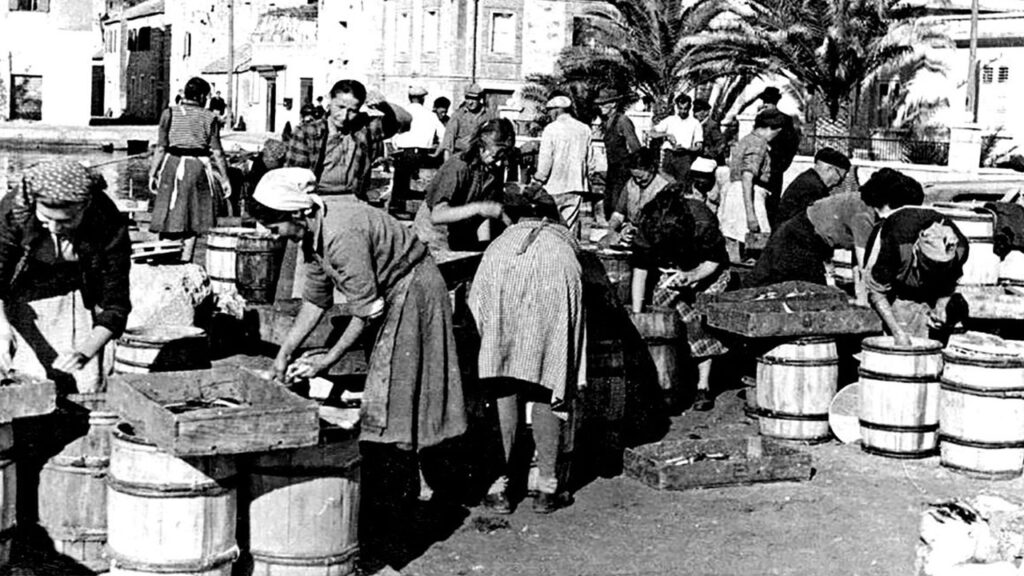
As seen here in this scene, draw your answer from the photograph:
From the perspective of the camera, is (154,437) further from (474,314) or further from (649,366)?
(649,366)

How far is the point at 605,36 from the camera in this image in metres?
42.0

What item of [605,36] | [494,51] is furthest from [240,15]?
[605,36]

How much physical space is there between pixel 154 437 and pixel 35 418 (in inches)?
48.5

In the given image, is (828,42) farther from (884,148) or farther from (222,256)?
(222,256)

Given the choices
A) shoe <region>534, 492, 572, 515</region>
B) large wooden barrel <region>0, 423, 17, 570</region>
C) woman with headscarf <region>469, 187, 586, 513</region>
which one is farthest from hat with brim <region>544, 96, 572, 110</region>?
large wooden barrel <region>0, 423, 17, 570</region>

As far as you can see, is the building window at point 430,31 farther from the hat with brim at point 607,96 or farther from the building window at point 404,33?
the hat with brim at point 607,96

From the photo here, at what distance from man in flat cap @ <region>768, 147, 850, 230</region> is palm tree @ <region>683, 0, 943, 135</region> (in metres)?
22.1

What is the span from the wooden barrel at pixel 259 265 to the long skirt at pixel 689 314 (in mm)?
2676

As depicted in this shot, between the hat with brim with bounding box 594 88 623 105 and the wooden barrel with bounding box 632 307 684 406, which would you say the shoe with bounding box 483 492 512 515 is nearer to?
the wooden barrel with bounding box 632 307 684 406

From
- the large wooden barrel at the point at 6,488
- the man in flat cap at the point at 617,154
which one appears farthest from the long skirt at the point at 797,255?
the man in flat cap at the point at 617,154

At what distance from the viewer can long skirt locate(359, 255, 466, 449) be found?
7.05m

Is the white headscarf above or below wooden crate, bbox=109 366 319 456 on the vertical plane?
above

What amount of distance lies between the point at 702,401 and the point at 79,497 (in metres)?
4.91

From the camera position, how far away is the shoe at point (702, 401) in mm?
10719
